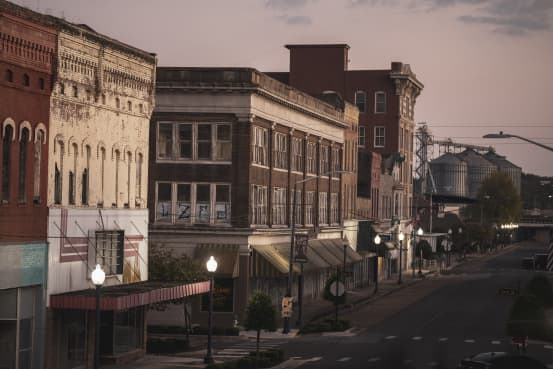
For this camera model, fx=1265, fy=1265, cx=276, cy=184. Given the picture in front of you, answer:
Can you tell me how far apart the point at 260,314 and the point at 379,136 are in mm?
78265

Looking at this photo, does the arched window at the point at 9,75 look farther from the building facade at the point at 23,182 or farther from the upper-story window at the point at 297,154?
the upper-story window at the point at 297,154

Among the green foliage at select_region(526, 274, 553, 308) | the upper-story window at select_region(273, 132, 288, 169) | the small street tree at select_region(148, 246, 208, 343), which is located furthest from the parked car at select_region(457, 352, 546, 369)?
the upper-story window at select_region(273, 132, 288, 169)

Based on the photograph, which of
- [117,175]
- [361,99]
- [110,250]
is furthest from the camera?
[361,99]

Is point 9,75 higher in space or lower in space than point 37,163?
higher

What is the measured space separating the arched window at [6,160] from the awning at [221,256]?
26.8 meters

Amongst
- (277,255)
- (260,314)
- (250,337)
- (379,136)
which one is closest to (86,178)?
(260,314)

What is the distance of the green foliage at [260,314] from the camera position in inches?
2053

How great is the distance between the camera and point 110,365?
46219mm

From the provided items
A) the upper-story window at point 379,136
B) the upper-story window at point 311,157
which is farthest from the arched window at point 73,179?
the upper-story window at point 379,136

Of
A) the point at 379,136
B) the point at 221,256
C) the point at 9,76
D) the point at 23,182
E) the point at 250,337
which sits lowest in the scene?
the point at 250,337

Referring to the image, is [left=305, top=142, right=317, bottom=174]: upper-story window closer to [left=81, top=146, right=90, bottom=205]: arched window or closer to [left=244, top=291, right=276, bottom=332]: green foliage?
[left=244, top=291, right=276, bottom=332]: green foliage

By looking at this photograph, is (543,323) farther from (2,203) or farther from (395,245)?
(395,245)

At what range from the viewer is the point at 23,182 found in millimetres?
40188

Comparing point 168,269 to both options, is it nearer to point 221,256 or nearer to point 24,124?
point 221,256
